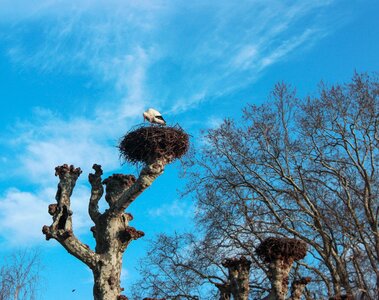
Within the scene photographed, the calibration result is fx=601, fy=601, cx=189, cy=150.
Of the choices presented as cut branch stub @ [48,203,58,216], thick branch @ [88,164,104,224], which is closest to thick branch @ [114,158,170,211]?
thick branch @ [88,164,104,224]

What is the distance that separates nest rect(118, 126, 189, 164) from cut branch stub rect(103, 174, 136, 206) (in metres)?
0.58

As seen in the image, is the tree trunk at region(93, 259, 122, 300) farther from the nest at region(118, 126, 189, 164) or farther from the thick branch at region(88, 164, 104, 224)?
the nest at region(118, 126, 189, 164)

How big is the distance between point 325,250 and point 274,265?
6.75 metres

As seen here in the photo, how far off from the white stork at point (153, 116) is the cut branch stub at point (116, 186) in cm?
166

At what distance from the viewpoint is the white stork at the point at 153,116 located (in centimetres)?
1241

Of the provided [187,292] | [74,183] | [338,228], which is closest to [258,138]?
[338,228]

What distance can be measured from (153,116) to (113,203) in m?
2.55

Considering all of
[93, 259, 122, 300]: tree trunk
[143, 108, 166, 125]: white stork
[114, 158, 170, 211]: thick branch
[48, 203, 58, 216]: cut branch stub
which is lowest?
[93, 259, 122, 300]: tree trunk

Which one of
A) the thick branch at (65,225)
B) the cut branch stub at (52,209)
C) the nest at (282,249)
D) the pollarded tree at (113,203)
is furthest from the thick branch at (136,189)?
the nest at (282,249)

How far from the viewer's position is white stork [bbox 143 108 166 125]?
A: 1241cm

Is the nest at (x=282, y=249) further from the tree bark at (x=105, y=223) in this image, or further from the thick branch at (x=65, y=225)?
the thick branch at (x=65, y=225)

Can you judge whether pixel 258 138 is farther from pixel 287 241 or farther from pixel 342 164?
pixel 287 241

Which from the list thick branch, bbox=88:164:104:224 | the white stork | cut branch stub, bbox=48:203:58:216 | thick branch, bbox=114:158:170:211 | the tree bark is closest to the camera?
the tree bark

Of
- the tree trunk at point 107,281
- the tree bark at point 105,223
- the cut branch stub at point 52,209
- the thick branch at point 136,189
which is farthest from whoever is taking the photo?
the thick branch at point 136,189
